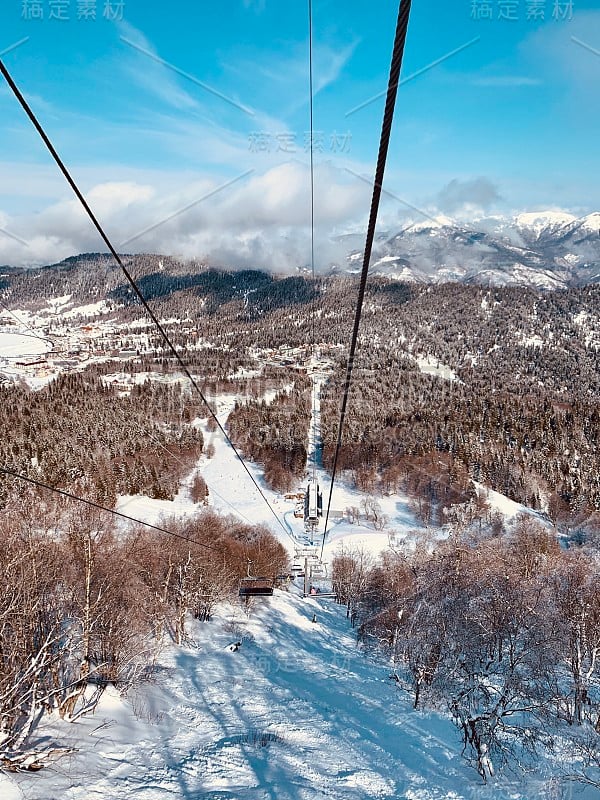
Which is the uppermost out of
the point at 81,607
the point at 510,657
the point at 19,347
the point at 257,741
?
the point at 19,347

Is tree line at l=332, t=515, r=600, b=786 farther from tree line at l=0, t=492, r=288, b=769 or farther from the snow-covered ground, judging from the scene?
the snow-covered ground

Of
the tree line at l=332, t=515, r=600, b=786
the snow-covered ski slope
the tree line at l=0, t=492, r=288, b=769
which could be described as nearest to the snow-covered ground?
the tree line at l=0, t=492, r=288, b=769

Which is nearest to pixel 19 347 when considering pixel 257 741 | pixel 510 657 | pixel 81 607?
pixel 81 607

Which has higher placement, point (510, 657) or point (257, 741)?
point (510, 657)

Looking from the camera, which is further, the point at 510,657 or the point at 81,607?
the point at 510,657

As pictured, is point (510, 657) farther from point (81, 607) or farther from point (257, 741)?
point (81, 607)

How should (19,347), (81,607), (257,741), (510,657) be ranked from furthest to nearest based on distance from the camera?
(19,347), (510,657), (81,607), (257,741)

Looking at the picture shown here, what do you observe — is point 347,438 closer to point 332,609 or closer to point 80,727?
point 332,609

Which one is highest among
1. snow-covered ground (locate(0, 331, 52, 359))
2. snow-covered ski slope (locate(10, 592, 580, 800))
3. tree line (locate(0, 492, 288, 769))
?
snow-covered ground (locate(0, 331, 52, 359))

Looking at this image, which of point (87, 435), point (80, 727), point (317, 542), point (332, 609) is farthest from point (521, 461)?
point (80, 727)

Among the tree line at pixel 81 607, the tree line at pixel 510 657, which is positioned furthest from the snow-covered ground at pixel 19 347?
the tree line at pixel 510 657
